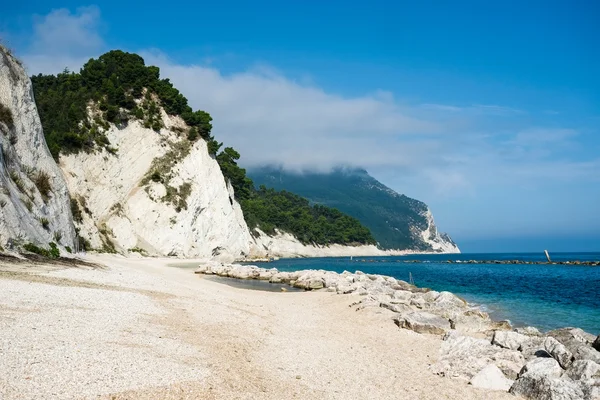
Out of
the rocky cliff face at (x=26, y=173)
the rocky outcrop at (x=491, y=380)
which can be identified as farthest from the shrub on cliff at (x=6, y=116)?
the rocky outcrop at (x=491, y=380)

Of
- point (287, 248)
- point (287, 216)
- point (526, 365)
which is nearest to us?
point (526, 365)

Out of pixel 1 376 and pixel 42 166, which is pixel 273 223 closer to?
pixel 42 166

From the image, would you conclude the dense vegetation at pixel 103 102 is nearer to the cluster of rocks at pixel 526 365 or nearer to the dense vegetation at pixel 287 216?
the dense vegetation at pixel 287 216

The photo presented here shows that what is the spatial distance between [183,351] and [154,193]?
51.6 metres

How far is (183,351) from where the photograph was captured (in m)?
8.65

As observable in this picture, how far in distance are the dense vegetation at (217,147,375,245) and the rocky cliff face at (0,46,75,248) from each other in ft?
195

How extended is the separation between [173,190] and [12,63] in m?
32.4

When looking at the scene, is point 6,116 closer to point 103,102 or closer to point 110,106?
point 110,106

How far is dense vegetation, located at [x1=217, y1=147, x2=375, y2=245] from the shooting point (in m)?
96.6

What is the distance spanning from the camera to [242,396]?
6.68 m

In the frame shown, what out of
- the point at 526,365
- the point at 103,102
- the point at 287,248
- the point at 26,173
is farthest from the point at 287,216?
the point at 526,365

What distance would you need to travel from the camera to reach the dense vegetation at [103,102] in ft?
168

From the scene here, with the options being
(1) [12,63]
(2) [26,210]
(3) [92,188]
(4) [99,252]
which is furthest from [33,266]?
(3) [92,188]

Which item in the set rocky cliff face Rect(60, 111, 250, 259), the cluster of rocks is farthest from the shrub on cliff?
the cluster of rocks
